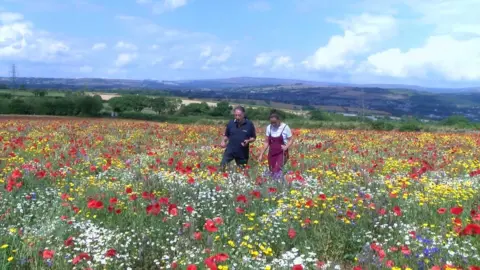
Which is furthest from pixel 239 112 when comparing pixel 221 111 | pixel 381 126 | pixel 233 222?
pixel 221 111

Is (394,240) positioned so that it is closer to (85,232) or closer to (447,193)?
(447,193)

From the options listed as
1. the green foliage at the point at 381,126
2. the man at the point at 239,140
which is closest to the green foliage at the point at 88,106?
the green foliage at the point at 381,126

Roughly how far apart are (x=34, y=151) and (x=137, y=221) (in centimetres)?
790

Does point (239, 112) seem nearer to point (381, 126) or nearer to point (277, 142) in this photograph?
point (277, 142)

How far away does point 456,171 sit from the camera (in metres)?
10.3

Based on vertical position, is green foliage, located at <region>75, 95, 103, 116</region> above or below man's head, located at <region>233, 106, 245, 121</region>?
below

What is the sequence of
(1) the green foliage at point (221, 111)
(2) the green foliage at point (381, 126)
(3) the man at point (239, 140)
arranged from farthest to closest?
(1) the green foliage at point (221, 111) < (2) the green foliage at point (381, 126) < (3) the man at point (239, 140)

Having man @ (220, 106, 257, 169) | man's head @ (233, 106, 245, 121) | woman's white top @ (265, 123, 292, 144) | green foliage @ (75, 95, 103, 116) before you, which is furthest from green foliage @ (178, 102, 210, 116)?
woman's white top @ (265, 123, 292, 144)

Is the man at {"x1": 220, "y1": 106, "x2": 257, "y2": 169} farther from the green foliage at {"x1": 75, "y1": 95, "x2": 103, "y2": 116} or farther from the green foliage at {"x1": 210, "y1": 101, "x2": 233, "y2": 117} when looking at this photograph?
the green foliage at {"x1": 210, "y1": 101, "x2": 233, "y2": 117}

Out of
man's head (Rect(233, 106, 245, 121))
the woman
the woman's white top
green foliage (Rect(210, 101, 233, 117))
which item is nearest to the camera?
the woman

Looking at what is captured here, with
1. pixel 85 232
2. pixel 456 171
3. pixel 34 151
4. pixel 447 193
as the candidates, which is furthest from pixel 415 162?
pixel 34 151

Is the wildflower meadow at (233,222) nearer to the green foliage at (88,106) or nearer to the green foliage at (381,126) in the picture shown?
the green foliage at (381,126)

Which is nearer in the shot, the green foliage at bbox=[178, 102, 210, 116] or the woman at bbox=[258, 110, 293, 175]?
the woman at bbox=[258, 110, 293, 175]

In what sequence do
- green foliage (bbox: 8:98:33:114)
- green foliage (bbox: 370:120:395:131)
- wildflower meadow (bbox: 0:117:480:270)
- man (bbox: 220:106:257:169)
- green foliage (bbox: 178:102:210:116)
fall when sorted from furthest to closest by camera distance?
green foliage (bbox: 178:102:210:116), green foliage (bbox: 8:98:33:114), green foliage (bbox: 370:120:395:131), man (bbox: 220:106:257:169), wildflower meadow (bbox: 0:117:480:270)
